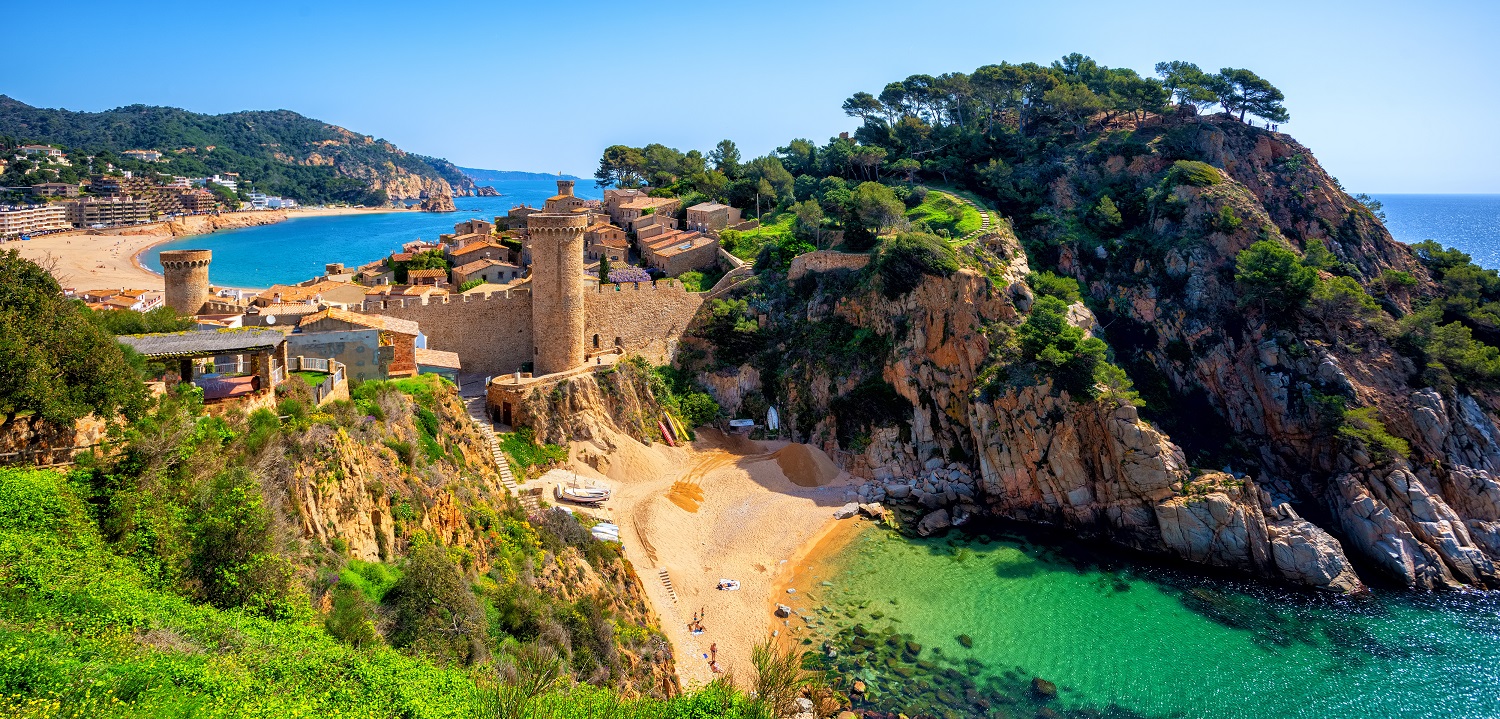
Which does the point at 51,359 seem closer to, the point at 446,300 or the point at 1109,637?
the point at 446,300

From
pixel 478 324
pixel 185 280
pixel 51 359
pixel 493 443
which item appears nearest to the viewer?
pixel 51 359

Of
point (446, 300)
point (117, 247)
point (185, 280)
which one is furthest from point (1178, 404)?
point (117, 247)

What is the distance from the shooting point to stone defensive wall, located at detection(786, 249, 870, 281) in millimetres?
38656

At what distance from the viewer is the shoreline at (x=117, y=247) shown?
189ft

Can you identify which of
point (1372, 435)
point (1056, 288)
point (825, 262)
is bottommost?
point (1372, 435)

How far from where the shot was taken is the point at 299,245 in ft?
321

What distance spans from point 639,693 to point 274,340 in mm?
11440

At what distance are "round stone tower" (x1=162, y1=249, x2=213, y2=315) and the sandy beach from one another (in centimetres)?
1101

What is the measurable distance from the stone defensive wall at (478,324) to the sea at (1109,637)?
14984 millimetres

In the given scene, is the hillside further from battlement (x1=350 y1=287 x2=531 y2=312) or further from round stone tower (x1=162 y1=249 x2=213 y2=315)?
round stone tower (x1=162 y1=249 x2=213 y2=315)

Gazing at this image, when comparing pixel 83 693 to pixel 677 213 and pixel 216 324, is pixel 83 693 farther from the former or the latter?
pixel 677 213

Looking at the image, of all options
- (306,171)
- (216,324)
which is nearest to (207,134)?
(306,171)

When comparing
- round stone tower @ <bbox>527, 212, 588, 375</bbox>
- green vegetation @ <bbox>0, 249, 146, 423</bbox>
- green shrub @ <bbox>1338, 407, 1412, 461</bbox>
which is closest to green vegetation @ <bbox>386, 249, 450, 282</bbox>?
round stone tower @ <bbox>527, 212, 588, 375</bbox>

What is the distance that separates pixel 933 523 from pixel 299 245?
94.7 meters
